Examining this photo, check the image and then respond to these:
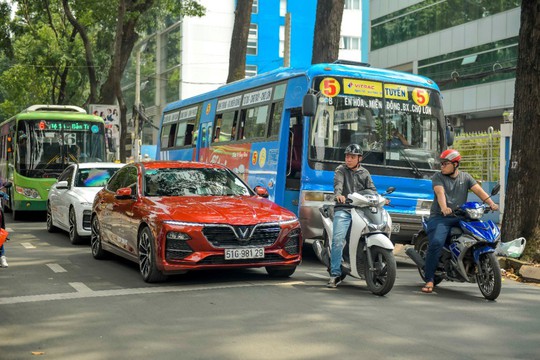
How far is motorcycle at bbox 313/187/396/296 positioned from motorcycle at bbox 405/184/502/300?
0.70 metres

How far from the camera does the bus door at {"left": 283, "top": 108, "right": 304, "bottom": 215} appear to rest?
13234mm

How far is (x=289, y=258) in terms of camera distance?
9914 mm

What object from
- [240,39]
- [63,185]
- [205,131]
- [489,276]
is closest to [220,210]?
[489,276]

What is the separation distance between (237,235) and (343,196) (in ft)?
4.23

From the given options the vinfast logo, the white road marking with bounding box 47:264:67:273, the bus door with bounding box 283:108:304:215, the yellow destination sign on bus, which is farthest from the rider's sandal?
the white road marking with bounding box 47:264:67:273

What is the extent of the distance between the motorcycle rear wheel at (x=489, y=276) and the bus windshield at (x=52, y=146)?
1508cm

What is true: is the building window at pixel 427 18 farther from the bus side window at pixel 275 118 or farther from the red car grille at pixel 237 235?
the red car grille at pixel 237 235

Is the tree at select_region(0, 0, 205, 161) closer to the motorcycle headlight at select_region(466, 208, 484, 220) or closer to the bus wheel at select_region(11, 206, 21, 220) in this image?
the bus wheel at select_region(11, 206, 21, 220)

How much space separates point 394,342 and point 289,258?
349 cm

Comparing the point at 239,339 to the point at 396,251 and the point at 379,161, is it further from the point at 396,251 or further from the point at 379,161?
the point at 396,251

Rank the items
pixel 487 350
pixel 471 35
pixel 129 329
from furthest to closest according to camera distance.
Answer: pixel 471 35 < pixel 129 329 < pixel 487 350

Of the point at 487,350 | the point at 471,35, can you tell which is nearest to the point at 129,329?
the point at 487,350

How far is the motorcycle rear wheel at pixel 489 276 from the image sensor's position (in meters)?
8.66

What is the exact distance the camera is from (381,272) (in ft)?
29.5
